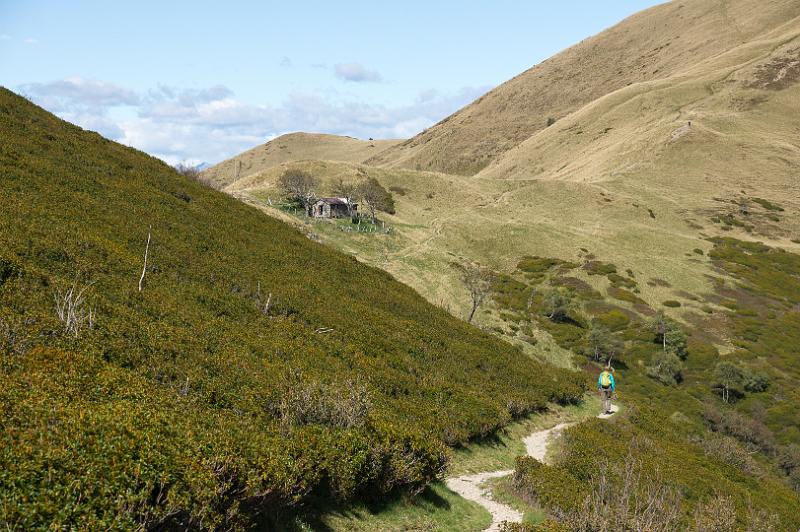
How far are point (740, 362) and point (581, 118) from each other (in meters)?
111

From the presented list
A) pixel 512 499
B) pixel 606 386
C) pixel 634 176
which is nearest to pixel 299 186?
pixel 606 386

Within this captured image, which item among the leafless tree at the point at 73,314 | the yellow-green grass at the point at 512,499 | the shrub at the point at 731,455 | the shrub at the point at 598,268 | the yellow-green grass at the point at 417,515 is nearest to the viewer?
the yellow-green grass at the point at 417,515

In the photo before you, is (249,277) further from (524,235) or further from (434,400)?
(524,235)

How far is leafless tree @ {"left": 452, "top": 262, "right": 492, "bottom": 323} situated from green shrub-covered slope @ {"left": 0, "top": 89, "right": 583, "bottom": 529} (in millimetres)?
14779

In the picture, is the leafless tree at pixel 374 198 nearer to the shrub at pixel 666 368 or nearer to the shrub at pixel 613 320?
the shrub at pixel 613 320

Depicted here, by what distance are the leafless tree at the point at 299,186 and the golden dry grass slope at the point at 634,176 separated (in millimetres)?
2603

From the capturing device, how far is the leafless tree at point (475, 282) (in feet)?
171

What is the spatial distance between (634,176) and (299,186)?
70.0m

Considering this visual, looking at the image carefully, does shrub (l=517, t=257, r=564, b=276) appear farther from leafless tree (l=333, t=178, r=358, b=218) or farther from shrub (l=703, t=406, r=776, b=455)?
shrub (l=703, t=406, r=776, b=455)

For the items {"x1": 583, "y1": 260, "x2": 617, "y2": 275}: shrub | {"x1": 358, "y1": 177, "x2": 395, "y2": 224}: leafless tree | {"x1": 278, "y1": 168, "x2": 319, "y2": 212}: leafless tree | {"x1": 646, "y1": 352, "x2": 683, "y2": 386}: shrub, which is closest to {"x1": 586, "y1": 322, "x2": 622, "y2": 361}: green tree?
{"x1": 646, "y1": 352, "x2": 683, "y2": 386}: shrub

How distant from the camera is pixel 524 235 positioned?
3216 inches

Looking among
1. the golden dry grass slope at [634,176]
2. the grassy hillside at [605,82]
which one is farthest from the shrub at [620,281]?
the grassy hillside at [605,82]

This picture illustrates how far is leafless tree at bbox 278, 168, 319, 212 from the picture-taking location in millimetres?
77125

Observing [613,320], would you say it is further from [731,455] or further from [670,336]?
[731,455]
